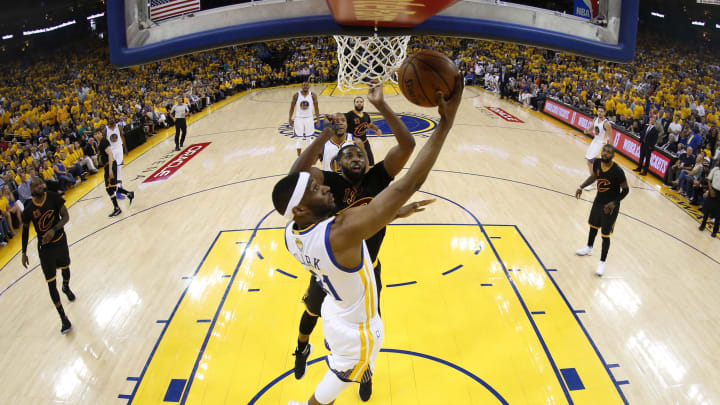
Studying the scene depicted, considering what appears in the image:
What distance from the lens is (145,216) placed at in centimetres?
756

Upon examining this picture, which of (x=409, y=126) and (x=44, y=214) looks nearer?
(x=44, y=214)

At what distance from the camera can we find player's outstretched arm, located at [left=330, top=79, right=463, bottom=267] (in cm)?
194

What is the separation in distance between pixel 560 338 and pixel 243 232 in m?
4.56

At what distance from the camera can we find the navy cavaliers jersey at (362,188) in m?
3.62

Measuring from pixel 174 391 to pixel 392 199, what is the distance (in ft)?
10.3

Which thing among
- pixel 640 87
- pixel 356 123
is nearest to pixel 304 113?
pixel 356 123

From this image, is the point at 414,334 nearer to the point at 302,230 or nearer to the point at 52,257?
the point at 302,230

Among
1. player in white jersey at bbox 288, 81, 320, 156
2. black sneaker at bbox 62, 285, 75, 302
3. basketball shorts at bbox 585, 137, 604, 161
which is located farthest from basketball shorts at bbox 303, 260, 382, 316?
basketball shorts at bbox 585, 137, 604, 161

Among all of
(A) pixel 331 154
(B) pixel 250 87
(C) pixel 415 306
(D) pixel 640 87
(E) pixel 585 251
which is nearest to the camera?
(C) pixel 415 306

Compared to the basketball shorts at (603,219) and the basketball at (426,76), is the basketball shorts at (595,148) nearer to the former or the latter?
the basketball shorts at (603,219)

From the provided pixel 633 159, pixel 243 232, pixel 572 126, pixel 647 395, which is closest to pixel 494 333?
pixel 647 395

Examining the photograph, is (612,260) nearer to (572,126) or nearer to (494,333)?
(494,333)

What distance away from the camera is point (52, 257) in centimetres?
462

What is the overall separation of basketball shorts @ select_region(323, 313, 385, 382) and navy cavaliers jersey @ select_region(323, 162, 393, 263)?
1.01 meters
